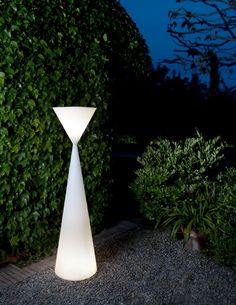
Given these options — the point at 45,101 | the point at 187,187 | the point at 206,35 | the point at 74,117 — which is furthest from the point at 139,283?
the point at 206,35

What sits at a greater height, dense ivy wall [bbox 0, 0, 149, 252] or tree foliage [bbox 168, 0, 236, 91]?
tree foliage [bbox 168, 0, 236, 91]

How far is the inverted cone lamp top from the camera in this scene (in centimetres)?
354

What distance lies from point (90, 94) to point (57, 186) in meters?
1.18

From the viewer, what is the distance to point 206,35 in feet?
19.1

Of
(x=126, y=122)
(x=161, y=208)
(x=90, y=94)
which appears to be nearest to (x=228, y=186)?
(x=161, y=208)

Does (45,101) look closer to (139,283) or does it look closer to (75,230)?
(75,230)

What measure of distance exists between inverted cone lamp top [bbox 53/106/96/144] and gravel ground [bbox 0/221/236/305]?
1.53m

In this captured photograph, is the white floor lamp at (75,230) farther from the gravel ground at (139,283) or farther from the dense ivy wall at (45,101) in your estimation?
the dense ivy wall at (45,101)

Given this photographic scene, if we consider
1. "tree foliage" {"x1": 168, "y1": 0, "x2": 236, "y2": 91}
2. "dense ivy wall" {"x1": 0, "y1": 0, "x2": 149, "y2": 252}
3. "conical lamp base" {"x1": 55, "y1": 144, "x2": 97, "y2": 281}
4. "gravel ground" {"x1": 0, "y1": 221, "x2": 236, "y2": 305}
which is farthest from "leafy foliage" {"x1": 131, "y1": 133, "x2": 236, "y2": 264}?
"tree foliage" {"x1": 168, "y1": 0, "x2": 236, "y2": 91}

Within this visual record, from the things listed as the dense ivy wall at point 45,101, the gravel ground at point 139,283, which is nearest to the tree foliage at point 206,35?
the dense ivy wall at point 45,101

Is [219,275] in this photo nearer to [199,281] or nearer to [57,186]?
[199,281]

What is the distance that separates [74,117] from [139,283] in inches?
71.7

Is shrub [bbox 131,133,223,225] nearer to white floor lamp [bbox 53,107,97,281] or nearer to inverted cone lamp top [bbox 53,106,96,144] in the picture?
white floor lamp [bbox 53,107,97,281]

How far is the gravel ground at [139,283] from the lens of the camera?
343 cm
